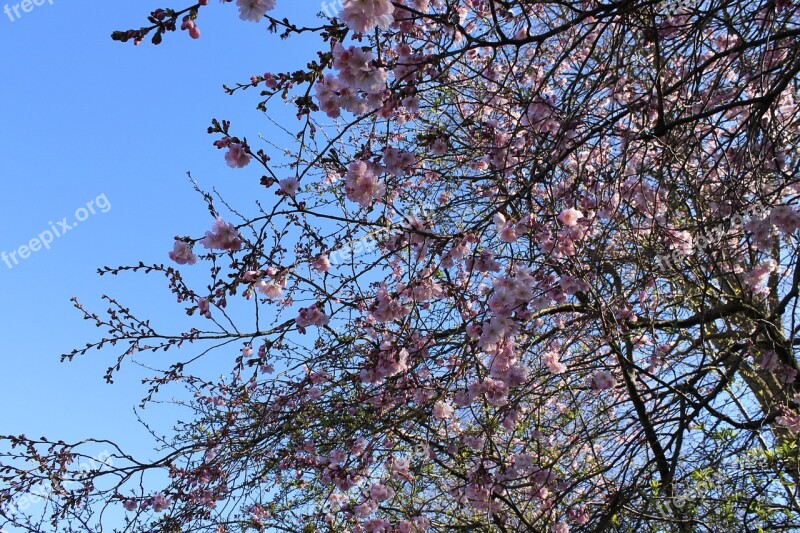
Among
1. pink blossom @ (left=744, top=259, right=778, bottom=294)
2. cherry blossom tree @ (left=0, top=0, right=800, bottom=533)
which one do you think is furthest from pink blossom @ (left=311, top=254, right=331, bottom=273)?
pink blossom @ (left=744, top=259, right=778, bottom=294)

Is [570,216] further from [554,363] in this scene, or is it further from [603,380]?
[603,380]

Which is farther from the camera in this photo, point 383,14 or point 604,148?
point 604,148

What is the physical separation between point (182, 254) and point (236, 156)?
50 centimetres

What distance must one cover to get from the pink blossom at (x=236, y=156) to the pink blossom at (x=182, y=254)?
0.40 meters

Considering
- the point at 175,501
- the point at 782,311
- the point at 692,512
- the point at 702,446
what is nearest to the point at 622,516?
the point at 692,512

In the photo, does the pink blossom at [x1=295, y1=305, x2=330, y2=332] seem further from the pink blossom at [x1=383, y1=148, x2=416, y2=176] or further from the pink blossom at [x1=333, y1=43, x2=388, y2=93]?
the pink blossom at [x1=333, y1=43, x2=388, y2=93]

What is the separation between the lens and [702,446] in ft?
12.2

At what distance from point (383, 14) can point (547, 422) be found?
347cm

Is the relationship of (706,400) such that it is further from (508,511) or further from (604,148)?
(604,148)

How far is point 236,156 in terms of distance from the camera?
255cm

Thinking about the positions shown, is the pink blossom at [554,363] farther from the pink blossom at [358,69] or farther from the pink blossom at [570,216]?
the pink blossom at [358,69]

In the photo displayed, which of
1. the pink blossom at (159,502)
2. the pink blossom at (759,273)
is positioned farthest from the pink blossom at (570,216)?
the pink blossom at (159,502)

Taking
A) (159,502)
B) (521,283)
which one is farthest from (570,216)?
(159,502)

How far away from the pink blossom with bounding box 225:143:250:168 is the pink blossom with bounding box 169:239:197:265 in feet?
1.32
